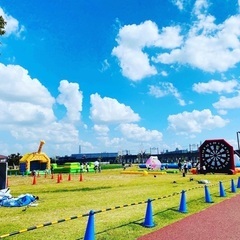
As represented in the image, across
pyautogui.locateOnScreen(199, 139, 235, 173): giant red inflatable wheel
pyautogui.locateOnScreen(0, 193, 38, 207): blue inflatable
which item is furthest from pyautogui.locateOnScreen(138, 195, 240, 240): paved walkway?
pyautogui.locateOnScreen(199, 139, 235, 173): giant red inflatable wheel

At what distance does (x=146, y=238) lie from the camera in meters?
8.95

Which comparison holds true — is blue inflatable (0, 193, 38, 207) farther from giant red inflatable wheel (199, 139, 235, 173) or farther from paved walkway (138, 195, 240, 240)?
giant red inflatable wheel (199, 139, 235, 173)

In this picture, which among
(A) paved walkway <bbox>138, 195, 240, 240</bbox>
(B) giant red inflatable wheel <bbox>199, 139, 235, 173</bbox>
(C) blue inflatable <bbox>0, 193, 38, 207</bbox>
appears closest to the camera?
(A) paved walkway <bbox>138, 195, 240, 240</bbox>

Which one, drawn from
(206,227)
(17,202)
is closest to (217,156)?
(17,202)

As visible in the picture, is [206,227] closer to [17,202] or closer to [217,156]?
[17,202]

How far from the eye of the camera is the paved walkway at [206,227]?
9.00 meters

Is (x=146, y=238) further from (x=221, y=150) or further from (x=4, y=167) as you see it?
(x=221, y=150)

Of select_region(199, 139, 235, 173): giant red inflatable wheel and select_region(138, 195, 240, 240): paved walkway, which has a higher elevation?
select_region(199, 139, 235, 173): giant red inflatable wheel

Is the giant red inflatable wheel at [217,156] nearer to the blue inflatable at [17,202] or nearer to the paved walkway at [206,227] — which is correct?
the paved walkway at [206,227]

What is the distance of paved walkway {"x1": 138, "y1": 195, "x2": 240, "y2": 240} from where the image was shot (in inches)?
354

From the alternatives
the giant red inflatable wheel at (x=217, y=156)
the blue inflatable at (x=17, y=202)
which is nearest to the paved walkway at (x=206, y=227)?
the blue inflatable at (x=17, y=202)

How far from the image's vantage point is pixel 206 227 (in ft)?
33.3

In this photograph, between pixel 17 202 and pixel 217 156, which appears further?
pixel 217 156

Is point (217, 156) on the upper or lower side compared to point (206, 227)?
upper
